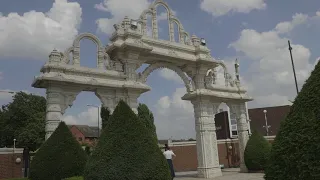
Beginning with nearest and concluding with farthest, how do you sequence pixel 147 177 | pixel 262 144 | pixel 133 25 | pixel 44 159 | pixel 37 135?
pixel 147 177, pixel 44 159, pixel 133 25, pixel 262 144, pixel 37 135

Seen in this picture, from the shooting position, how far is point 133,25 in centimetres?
1486

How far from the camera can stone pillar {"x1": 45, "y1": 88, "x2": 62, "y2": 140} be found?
40.8ft

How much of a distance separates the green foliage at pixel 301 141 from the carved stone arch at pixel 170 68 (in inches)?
408

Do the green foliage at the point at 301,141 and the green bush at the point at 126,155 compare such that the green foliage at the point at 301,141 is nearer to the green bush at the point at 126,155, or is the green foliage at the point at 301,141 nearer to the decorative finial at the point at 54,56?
the green bush at the point at 126,155

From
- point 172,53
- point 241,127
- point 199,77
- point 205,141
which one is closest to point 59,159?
point 172,53

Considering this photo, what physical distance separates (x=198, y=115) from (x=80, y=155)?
8.53 m

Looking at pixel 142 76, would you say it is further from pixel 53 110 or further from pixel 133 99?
pixel 53 110

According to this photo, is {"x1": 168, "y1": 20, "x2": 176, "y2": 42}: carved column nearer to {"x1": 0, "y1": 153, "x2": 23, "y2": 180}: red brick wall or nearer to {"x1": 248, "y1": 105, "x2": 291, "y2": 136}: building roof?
{"x1": 0, "y1": 153, "x2": 23, "y2": 180}: red brick wall

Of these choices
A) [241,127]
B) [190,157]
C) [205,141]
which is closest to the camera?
[205,141]

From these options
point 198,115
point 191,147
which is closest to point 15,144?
point 191,147

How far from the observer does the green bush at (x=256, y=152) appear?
60.6 feet

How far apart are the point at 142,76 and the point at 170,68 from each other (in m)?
2.02

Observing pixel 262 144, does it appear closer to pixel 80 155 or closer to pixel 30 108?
pixel 80 155

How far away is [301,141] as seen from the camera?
511cm
